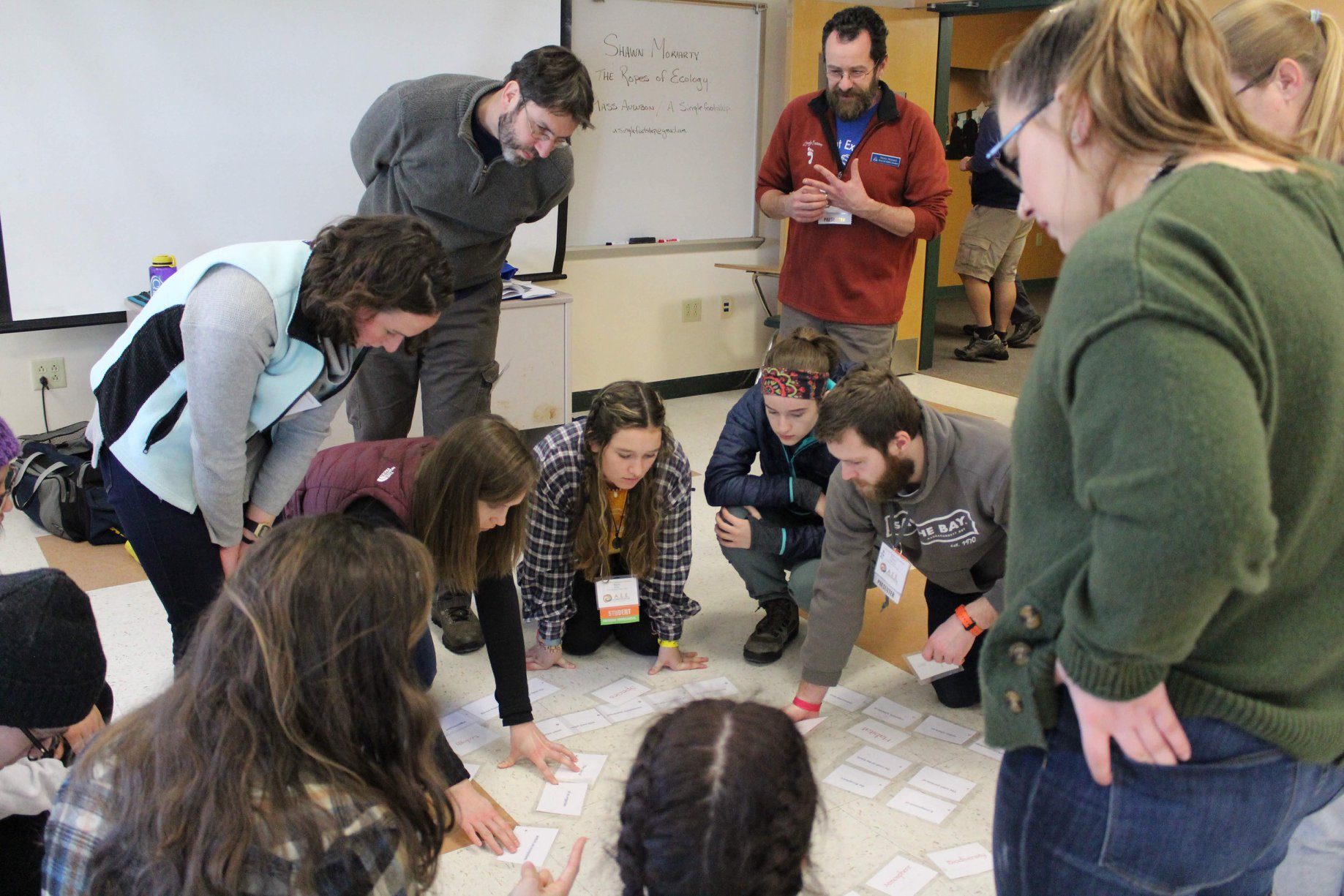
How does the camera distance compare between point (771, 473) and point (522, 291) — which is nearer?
point (771, 473)

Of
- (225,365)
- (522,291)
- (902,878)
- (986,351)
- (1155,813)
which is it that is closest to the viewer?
(1155,813)

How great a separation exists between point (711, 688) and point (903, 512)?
0.63m

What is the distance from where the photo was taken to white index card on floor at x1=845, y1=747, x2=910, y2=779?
7.34 ft

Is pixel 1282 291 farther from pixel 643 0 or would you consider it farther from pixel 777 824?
pixel 643 0

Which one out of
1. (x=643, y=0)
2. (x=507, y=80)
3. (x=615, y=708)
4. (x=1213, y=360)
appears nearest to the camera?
(x=1213, y=360)

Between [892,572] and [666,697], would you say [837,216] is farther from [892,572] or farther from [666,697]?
[666,697]

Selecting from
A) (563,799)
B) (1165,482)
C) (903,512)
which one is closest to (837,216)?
(903,512)

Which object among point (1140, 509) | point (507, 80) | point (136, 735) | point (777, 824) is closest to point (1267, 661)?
point (1140, 509)

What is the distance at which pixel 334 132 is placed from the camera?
402 centimetres

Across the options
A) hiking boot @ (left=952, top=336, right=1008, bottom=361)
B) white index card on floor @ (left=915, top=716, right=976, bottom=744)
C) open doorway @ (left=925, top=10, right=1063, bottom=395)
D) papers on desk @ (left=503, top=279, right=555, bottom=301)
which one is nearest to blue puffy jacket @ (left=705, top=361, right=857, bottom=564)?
white index card on floor @ (left=915, top=716, right=976, bottom=744)

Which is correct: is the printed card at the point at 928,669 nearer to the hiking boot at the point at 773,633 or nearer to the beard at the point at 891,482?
the hiking boot at the point at 773,633

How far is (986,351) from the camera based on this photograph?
6.12 metres

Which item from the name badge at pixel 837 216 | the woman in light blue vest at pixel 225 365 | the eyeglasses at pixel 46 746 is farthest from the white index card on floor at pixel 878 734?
the name badge at pixel 837 216

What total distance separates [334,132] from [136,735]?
337cm
